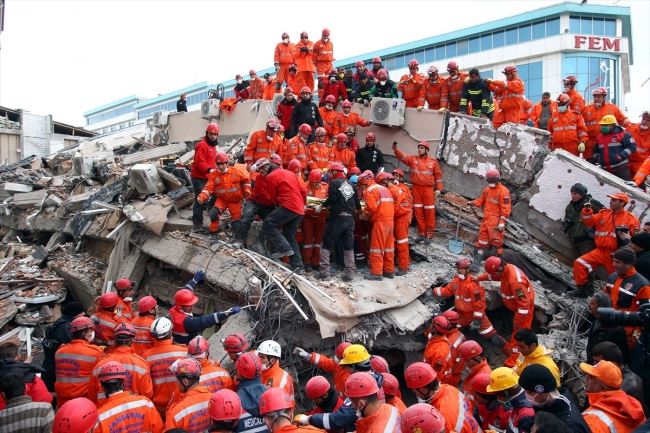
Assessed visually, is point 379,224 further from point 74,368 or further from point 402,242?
point 74,368

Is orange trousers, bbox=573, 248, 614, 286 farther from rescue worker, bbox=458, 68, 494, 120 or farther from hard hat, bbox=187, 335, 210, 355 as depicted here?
hard hat, bbox=187, 335, 210, 355

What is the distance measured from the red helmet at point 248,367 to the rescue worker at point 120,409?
0.84 meters

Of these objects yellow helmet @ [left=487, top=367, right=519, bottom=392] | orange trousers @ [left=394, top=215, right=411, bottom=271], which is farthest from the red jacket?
yellow helmet @ [left=487, top=367, right=519, bottom=392]

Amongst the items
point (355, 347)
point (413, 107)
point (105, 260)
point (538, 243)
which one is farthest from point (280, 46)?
point (355, 347)

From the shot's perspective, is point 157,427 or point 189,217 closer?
point 157,427

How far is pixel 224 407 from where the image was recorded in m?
3.64

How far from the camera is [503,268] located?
6879mm

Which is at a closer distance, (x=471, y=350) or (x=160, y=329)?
(x=160, y=329)

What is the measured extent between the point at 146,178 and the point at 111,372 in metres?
6.03

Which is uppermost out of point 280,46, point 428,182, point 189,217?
point 280,46

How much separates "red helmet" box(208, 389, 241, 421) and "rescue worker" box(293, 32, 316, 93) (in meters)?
10.2

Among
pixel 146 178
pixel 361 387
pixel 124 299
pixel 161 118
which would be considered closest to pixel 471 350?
pixel 361 387

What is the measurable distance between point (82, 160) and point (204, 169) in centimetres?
633

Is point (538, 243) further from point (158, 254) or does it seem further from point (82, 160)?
point (82, 160)
